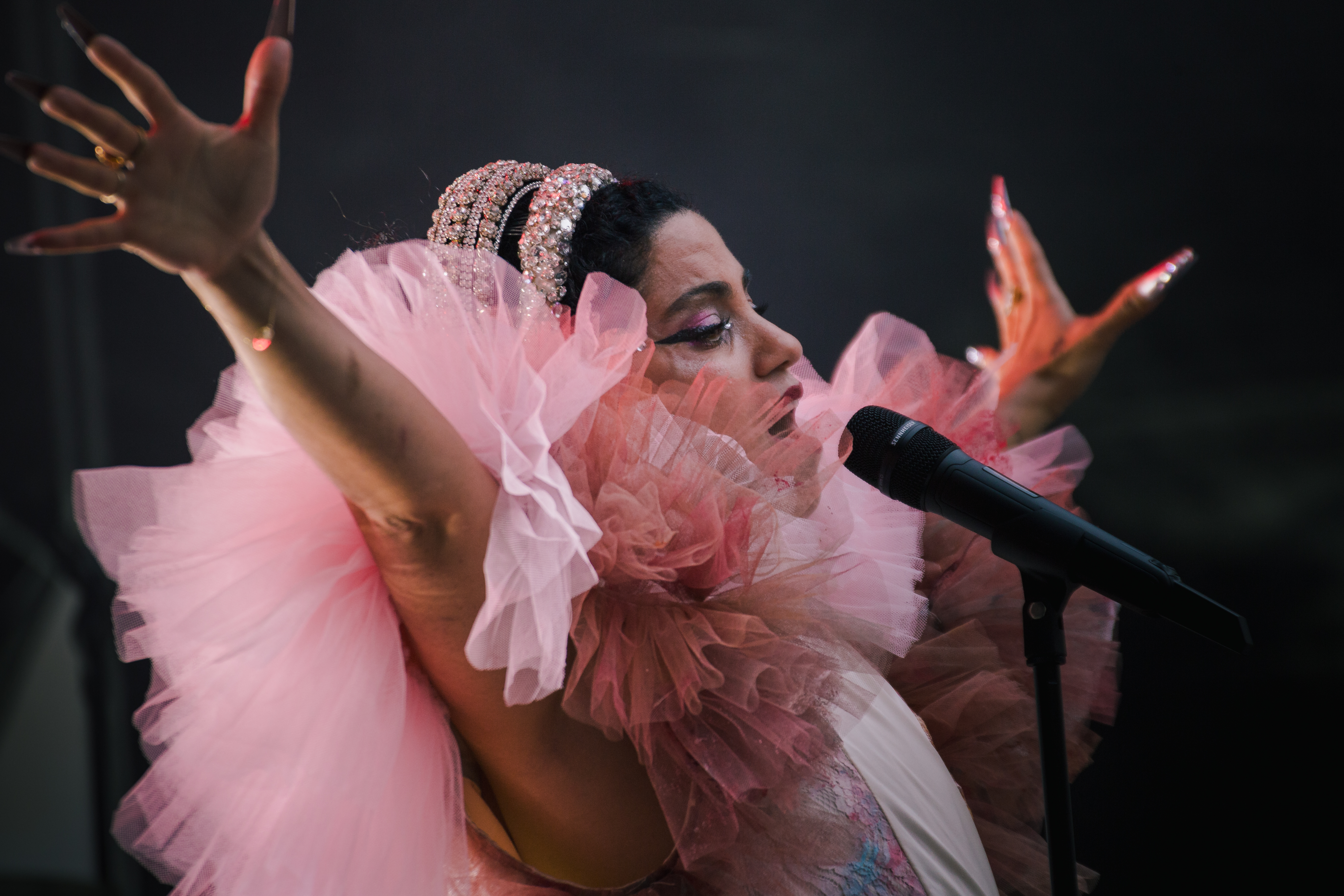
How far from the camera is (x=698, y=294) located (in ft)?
3.70

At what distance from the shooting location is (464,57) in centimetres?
150

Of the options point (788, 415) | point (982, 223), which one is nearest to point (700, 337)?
point (788, 415)

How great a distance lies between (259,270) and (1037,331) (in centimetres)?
127

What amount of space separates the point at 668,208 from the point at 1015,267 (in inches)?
25.4

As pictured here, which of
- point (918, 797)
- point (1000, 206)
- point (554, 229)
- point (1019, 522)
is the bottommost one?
point (918, 797)

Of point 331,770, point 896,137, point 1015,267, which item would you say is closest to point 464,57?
point 896,137

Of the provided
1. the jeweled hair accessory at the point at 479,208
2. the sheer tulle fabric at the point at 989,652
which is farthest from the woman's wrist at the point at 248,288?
the sheer tulle fabric at the point at 989,652

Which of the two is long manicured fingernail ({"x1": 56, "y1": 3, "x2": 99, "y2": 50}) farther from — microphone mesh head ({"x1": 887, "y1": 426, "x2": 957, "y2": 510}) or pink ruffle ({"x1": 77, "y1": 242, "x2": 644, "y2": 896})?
microphone mesh head ({"x1": 887, "y1": 426, "x2": 957, "y2": 510})

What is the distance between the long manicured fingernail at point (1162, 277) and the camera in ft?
4.34

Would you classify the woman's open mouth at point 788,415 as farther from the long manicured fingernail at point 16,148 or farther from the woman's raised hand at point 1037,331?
the long manicured fingernail at point 16,148

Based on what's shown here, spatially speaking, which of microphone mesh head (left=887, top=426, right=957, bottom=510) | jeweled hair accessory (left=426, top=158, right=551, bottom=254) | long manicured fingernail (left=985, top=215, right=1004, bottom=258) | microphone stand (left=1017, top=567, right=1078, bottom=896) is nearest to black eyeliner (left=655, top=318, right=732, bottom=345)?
jeweled hair accessory (left=426, top=158, right=551, bottom=254)

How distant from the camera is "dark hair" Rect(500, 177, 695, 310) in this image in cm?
112

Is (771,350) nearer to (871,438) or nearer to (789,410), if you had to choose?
(789,410)

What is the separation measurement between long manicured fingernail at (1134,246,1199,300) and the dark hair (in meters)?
0.72
